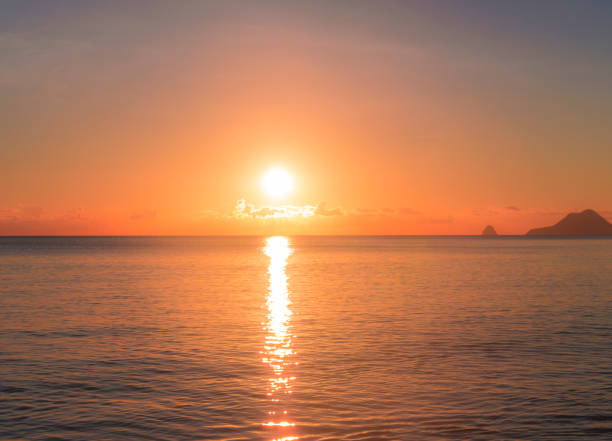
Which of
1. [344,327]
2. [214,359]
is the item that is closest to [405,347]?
[344,327]

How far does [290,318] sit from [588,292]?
29360mm

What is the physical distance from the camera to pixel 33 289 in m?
56.3

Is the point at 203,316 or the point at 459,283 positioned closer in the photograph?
the point at 203,316

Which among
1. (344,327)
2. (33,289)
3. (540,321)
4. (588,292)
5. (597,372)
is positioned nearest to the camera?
(597,372)

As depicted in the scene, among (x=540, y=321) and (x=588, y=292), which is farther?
(x=588, y=292)

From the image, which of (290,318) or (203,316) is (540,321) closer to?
(290,318)

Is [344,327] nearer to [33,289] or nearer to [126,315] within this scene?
[126,315]

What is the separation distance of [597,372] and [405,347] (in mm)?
7902

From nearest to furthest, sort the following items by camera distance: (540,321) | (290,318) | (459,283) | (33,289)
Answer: (540,321) → (290,318) → (33,289) → (459,283)

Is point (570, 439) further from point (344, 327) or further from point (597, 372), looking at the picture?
point (344, 327)

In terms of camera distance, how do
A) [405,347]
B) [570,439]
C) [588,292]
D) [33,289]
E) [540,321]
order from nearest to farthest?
[570,439] < [405,347] < [540,321] < [588,292] < [33,289]

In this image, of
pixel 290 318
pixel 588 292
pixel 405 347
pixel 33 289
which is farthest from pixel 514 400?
pixel 33 289

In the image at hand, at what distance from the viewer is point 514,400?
55.9 ft

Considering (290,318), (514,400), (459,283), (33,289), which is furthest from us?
(459,283)
